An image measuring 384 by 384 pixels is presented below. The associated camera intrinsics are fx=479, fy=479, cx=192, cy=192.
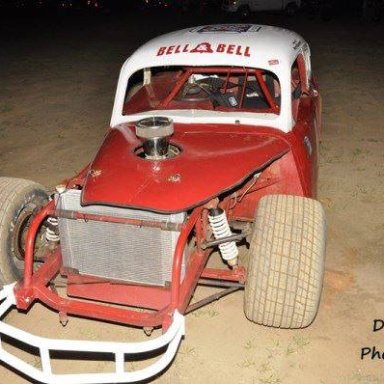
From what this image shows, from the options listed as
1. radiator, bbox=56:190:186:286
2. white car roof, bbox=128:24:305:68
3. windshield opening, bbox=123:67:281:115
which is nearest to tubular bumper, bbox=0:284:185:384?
radiator, bbox=56:190:186:286

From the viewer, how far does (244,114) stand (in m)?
4.03

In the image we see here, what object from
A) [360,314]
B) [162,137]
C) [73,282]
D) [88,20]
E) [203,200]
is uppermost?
[162,137]

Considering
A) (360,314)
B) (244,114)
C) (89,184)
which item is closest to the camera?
(89,184)

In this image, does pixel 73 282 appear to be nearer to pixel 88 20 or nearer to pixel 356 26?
pixel 356 26

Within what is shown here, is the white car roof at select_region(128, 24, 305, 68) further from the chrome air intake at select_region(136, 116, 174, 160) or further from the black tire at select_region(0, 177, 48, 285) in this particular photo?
the black tire at select_region(0, 177, 48, 285)

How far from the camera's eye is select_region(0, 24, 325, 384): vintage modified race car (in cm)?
297

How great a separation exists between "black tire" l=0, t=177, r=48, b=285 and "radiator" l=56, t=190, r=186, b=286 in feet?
1.72

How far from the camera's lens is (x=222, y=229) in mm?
3301

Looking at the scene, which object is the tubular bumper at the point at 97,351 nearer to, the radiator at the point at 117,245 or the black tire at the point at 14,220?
the radiator at the point at 117,245

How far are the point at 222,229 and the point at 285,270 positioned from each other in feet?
1.68

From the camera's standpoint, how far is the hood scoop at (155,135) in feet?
10.6

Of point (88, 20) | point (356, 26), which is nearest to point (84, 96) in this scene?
point (356, 26)

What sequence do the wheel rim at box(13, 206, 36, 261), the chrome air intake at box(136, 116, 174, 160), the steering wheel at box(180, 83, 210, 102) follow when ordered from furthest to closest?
the steering wheel at box(180, 83, 210, 102), the wheel rim at box(13, 206, 36, 261), the chrome air intake at box(136, 116, 174, 160)

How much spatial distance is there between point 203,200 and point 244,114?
128 centimetres
